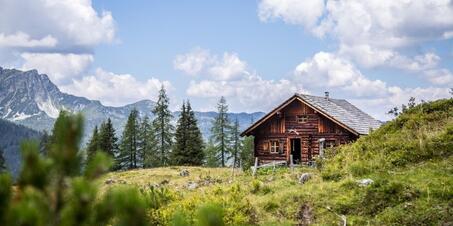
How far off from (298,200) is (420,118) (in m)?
9.71

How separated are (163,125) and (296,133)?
1383 inches

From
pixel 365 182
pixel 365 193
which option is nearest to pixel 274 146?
pixel 365 182

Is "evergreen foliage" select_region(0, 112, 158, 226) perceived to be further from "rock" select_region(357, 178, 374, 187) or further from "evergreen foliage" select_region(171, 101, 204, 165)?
"evergreen foliage" select_region(171, 101, 204, 165)

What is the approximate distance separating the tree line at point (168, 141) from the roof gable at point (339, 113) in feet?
77.3

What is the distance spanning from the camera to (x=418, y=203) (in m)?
11.9

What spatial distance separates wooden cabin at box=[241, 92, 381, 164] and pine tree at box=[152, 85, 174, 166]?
3227 cm

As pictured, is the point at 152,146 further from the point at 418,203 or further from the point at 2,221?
the point at 2,221

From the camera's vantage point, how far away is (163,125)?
228ft

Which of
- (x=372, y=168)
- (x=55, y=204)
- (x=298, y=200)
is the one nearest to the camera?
(x=55, y=204)

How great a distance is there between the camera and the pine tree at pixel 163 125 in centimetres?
6944

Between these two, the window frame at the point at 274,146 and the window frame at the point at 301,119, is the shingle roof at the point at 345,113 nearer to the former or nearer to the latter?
the window frame at the point at 301,119

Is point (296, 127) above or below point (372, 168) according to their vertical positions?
above

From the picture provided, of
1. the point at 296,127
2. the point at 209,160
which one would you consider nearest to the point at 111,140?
the point at 209,160

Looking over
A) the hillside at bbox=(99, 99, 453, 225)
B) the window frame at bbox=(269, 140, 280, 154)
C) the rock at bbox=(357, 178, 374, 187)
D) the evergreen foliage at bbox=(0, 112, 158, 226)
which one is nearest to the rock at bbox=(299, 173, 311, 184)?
the hillside at bbox=(99, 99, 453, 225)
